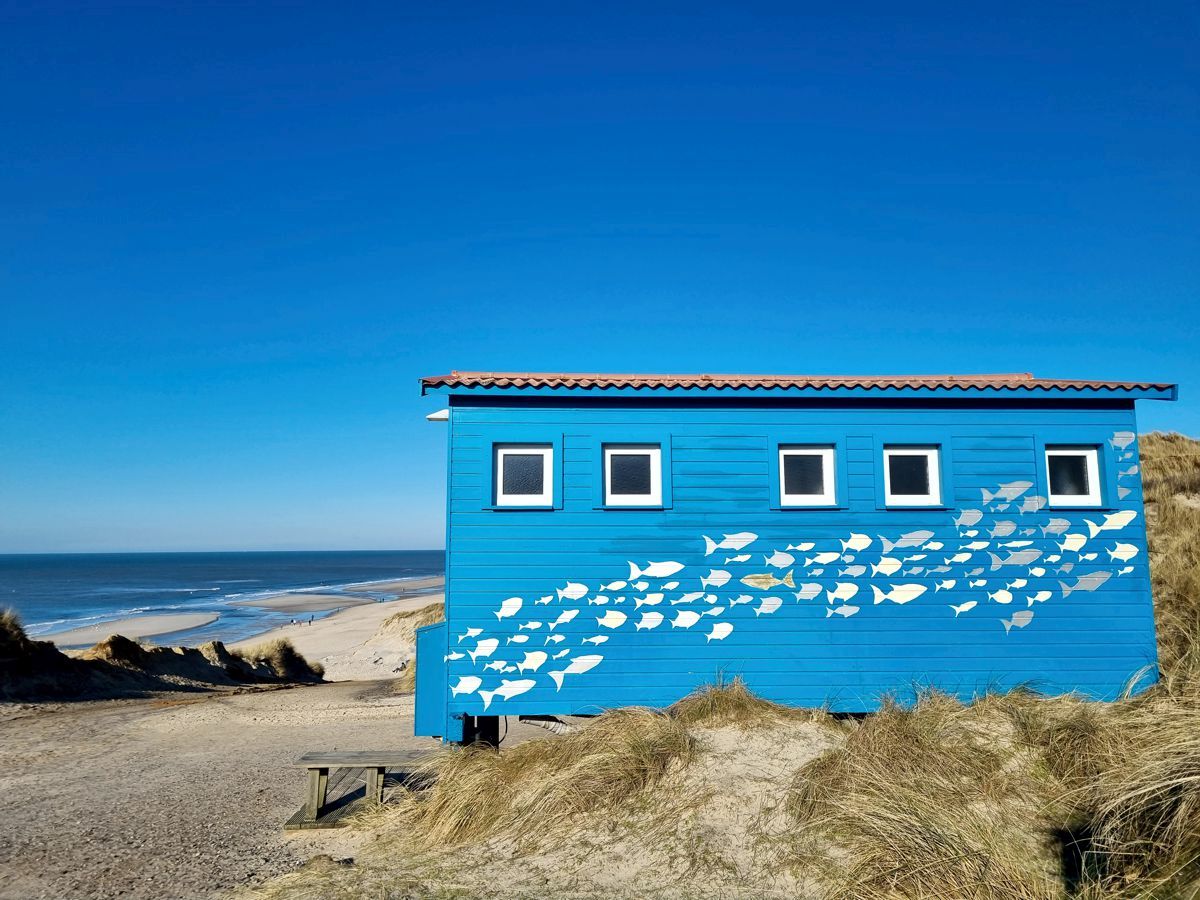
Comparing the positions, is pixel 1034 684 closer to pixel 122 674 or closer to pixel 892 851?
pixel 892 851

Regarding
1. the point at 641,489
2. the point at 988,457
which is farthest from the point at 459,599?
the point at 988,457

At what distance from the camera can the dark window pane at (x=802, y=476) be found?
9133 millimetres

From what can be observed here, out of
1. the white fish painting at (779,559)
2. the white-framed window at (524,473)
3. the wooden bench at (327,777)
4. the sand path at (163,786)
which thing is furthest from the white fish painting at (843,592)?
the sand path at (163,786)

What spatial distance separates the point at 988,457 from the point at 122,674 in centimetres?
2083

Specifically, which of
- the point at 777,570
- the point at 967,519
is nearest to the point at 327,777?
the point at 777,570

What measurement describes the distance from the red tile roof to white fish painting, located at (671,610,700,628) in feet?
8.57

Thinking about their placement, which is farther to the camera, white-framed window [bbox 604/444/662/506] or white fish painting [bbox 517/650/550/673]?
white-framed window [bbox 604/444/662/506]

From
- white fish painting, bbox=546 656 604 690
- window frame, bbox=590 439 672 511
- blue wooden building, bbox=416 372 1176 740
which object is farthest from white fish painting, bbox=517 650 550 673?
window frame, bbox=590 439 672 511

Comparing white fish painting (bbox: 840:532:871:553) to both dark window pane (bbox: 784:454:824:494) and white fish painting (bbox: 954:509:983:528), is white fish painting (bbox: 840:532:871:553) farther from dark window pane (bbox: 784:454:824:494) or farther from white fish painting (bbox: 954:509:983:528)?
white fish painting (bbox: 954:509:983:528)

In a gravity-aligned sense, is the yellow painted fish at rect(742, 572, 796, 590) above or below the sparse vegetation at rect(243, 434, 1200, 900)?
above

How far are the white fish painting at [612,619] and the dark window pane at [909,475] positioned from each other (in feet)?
11.9

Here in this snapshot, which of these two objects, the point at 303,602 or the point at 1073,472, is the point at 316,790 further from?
the point at 303,602

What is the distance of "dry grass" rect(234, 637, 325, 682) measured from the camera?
2647cm

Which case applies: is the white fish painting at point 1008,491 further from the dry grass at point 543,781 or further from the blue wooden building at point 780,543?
the dry grass at point 543,781
